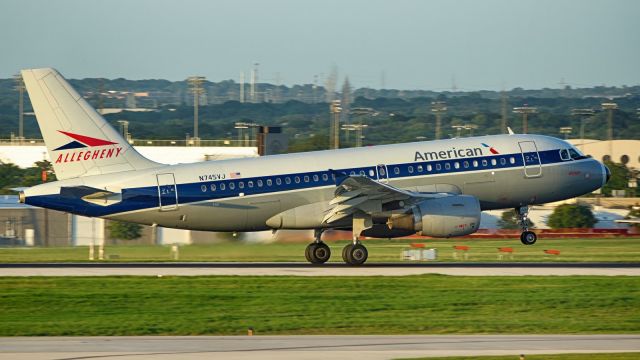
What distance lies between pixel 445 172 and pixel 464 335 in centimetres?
1853

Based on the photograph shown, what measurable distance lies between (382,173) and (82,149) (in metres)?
12.0

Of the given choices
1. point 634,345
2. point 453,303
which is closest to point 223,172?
point 453,303

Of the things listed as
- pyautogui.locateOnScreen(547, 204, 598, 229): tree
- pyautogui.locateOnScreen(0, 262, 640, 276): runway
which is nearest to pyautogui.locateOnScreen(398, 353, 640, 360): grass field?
pyautogui.locateOnScreen(0, 262, 640, 276): runway

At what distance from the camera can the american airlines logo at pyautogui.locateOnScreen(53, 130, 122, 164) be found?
4356 centimetres

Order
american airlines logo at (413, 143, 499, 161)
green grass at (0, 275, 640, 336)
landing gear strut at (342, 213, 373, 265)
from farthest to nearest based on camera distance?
american airlines logo at (413, 143, 499, 161), landing gear strut at (342, 213, 373, 265), green grass at (0, 275, 640, 336)

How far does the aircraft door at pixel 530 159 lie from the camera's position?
154ft

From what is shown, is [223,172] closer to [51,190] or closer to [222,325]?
[51,190]

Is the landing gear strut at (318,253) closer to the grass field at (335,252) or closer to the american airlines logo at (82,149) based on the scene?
the grass field at (335,252)

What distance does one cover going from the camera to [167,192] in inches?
1737

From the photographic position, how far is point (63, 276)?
132 feet

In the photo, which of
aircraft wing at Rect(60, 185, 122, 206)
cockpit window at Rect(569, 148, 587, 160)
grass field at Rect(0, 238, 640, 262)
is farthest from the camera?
grass field at Rect(0, 238, 640, 262)

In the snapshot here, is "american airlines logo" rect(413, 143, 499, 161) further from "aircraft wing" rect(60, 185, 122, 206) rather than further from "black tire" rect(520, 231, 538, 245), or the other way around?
"aircraft wing" rect(60, 185, 122, 206)

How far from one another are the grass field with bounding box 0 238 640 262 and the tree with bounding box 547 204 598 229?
19069 mm

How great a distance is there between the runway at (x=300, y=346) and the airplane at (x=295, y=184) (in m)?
15.8
